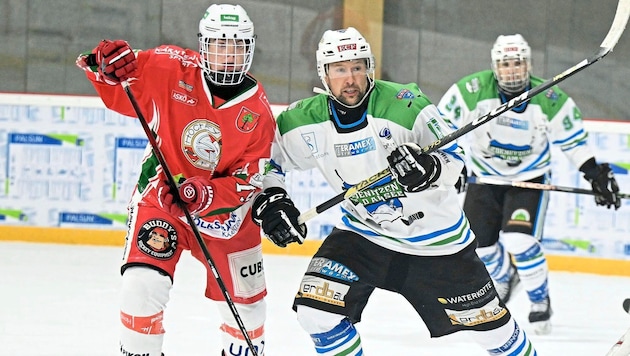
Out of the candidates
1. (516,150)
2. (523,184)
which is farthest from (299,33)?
(523,184)

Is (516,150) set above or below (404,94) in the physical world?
below

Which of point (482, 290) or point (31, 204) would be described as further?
point (31, 204)

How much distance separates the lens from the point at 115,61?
3.12 metres

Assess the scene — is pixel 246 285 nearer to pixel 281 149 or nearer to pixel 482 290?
pixel 281 149

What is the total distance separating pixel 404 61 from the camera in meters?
7.14

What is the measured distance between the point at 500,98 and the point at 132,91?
2.19 metres

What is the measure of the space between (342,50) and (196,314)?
2088mm

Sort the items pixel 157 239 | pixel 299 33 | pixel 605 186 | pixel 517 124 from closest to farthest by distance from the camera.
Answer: pixel 157 239
pixel 605 186
pixel 517 124
pixel 299 33

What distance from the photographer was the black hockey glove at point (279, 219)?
10.1ft

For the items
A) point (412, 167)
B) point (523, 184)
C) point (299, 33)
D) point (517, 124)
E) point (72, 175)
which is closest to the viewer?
Result: point (412, 167)

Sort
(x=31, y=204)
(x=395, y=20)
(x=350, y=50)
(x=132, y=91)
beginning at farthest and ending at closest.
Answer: (x=395, y=20) < (x=31, y=204) < (x=132, y=91) < (x=350, y=50)

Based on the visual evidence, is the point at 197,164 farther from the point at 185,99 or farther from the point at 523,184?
the point at 523,184

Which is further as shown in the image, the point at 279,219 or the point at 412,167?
the point at 279,219

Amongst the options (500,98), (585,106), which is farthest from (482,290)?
(585,106)
